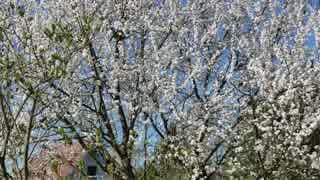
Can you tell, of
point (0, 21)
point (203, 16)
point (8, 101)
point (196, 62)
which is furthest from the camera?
point (203, 16)

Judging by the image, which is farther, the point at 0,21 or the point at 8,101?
the point at 0,21

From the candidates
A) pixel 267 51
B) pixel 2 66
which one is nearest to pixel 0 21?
pixel 2 66

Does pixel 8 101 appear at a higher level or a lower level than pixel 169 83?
lower

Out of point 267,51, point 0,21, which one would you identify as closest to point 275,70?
point 267,51

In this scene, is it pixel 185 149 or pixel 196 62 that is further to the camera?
pixel 196 62

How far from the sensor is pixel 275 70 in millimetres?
8852

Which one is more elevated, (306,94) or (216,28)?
(216,28)

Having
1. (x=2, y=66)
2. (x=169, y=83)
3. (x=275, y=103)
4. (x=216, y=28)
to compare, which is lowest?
(x=2, y=66)

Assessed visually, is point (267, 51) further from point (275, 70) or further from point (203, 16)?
point (203, 16)

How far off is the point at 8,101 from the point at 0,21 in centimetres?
143

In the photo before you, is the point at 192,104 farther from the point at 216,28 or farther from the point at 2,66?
the point at 2,66

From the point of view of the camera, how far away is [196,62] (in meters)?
9.42

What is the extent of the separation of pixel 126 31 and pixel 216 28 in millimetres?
1590

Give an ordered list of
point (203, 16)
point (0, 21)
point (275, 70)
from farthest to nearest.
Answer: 1. point (203, 16)
2. point (275, 70)
3. point (0, 21)
